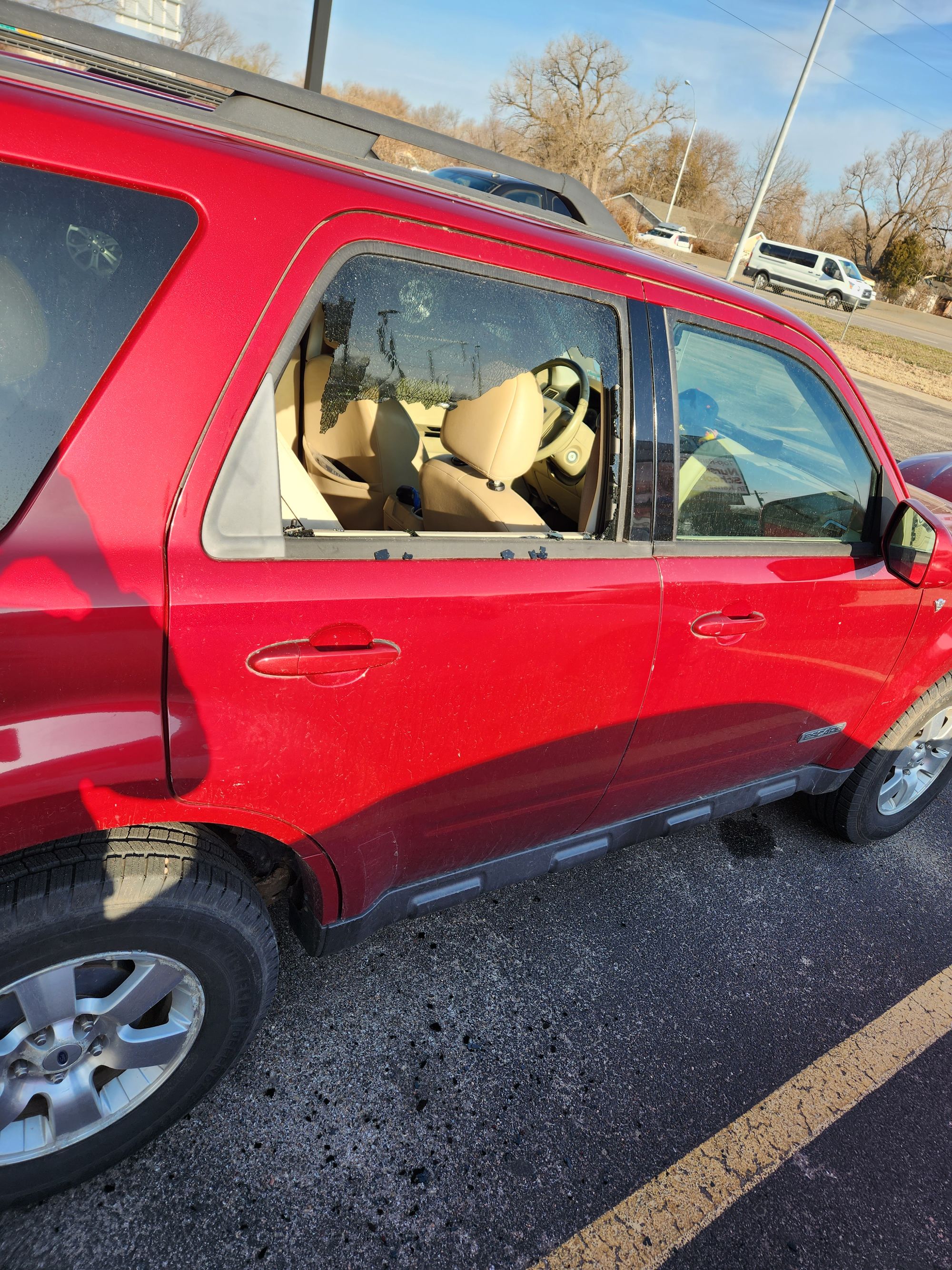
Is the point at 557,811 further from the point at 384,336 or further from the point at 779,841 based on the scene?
the point at 779,841

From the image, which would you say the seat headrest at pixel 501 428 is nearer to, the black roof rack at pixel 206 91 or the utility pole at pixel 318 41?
the black roof rack at pixel 206 91

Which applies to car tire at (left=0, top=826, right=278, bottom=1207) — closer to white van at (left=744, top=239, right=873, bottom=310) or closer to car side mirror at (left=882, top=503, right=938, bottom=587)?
car side mirror at (left=882, top=503, right=938, bottom=587)

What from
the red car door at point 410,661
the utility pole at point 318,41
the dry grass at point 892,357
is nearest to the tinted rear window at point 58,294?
the red car door at point 410,661

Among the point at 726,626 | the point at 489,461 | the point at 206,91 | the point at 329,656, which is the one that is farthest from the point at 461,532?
the point at 206,91

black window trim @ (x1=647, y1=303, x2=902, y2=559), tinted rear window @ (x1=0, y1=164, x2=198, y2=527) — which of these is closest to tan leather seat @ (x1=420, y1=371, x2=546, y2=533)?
black window trim @ (x1=647, y1=303, x2=902, y2=559)

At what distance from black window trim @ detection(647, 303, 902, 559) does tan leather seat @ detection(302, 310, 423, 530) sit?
67 cm

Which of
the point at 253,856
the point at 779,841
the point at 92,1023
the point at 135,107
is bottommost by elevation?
the point at 779,841

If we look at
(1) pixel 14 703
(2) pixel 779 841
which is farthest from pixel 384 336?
(2) pixel 779 841

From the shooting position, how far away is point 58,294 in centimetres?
127

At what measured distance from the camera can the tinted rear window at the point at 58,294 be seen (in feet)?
4.09

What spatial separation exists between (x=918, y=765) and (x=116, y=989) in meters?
3.03

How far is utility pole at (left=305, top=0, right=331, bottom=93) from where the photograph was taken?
16.5 ft

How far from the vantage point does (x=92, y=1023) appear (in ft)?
5.21

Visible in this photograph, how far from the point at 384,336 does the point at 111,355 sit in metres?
0.63
